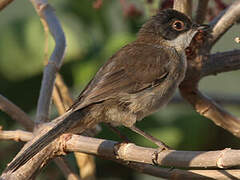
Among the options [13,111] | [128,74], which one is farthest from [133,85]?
Answer: [13,111]

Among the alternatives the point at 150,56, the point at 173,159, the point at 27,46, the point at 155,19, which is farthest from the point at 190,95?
the point at 27,46

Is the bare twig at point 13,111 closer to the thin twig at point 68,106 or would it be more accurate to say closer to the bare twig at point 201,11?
the thin twig at point 68,106

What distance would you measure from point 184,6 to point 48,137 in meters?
1.16

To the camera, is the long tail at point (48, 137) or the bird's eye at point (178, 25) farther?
the bird's eye at point (178, 25)

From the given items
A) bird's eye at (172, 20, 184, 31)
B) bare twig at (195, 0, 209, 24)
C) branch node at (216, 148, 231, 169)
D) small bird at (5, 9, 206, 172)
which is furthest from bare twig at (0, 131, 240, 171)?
bird's eye at (172, 20, 184, 31)

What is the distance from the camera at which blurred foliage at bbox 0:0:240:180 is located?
433 centimetres

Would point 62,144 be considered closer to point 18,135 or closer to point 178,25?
point 18,135

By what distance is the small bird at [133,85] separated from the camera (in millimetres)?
3588

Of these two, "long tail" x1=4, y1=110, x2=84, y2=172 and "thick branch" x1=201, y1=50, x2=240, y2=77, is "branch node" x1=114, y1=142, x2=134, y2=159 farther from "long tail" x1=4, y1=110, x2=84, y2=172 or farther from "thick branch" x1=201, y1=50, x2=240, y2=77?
"thick branch" x1=201, y1=50, x2=240, y2=77

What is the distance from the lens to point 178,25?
4.14m

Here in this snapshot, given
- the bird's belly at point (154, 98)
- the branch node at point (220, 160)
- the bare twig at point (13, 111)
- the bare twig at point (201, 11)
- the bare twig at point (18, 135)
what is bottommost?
the branch node at point (220, 160)

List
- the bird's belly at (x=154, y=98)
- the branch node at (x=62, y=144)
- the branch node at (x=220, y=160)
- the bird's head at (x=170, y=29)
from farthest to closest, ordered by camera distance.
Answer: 1. the bird's head at (x=170, y=29)
2. the bird's belly at (x=154, y=98)
3. the branch node at (x=62, y=144)
4. the branch node at (x=220, y=160)

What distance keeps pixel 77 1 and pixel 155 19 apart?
3.02ft

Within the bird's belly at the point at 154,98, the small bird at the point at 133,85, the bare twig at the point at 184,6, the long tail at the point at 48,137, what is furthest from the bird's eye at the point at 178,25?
the long tail at the point at 48,137
